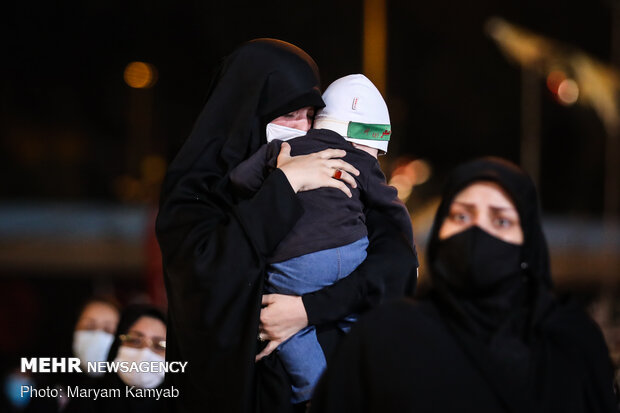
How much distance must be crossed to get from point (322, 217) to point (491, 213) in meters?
0.53

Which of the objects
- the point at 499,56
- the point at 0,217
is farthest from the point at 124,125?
the point at 499,56

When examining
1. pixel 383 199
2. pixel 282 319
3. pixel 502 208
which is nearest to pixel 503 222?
pixel 502 208

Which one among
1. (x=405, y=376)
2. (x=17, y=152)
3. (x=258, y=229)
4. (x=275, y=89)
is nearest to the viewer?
(x=405, y=376)

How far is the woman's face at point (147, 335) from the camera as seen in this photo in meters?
3.49

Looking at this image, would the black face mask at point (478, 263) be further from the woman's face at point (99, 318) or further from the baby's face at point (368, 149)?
the woman's face at point (99, 318)

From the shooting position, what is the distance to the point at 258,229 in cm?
221

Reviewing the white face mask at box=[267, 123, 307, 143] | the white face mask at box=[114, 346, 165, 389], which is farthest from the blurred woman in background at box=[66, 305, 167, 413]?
the white face mask at box=[267, 123, 307, 143]

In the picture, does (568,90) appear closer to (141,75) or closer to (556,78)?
(556,78)

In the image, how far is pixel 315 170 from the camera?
2.28 metres

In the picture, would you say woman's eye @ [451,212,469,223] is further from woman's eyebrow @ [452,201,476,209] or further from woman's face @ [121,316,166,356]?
Result: woman's face @ [121,316,166,356]

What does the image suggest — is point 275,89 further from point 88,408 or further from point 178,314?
point 88,408

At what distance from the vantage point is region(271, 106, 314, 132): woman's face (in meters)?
2.42

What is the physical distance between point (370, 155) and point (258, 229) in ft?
1.62

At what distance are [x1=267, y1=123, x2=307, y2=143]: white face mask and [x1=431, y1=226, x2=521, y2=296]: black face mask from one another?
702 millimetres
